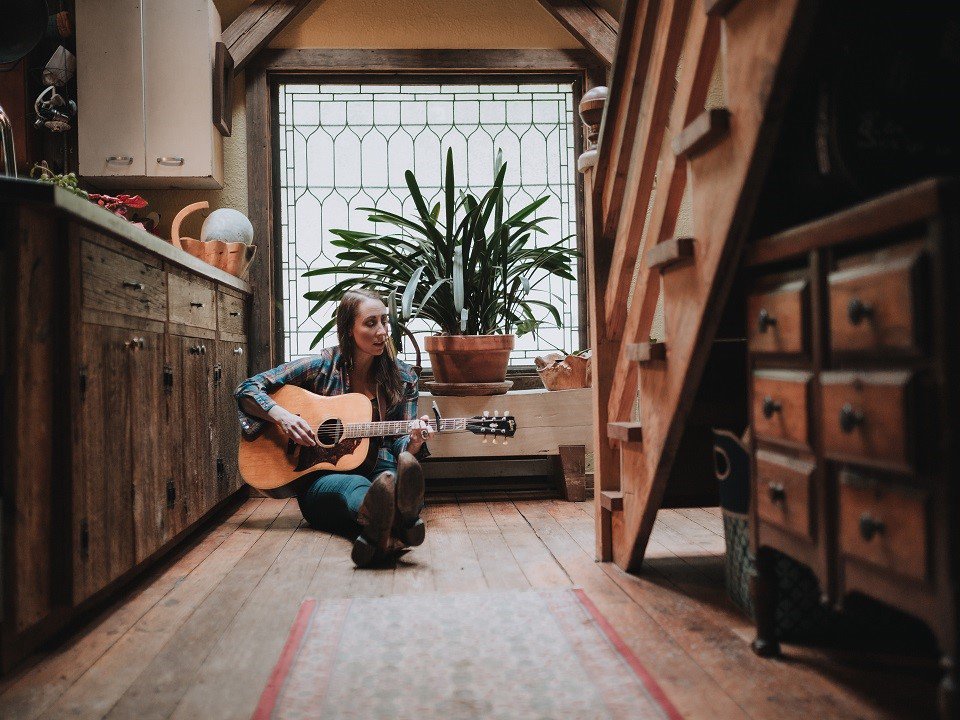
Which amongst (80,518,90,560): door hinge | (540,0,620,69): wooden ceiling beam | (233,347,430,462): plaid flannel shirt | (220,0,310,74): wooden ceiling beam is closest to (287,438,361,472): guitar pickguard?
(233,347,430,462): plaid flannel shirt

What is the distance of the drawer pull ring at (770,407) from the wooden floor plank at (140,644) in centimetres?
124

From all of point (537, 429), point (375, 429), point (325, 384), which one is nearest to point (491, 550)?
point (375, 429)

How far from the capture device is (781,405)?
4.32 ft

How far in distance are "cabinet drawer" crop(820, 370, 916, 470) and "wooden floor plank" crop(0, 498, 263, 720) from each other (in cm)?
135

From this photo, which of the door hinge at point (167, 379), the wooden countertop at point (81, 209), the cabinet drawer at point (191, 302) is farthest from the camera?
the cabinet drawer at point (191, 302)

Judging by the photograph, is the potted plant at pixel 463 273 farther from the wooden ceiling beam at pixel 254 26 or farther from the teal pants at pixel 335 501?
the wooden ceiling beam at pixel 254 26

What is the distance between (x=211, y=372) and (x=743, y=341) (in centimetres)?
188

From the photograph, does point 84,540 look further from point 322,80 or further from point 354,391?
point 322,80

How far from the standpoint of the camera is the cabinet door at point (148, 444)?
1998mm

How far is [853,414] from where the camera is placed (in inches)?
42.7

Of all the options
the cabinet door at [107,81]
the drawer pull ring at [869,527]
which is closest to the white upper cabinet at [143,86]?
the cabinet door at [107,81]

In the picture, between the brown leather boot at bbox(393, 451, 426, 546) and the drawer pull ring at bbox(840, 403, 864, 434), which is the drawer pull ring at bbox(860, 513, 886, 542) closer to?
the drawer pull ring at bbox(840, 403, 864, 434)

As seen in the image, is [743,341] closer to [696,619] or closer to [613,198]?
[613,198]

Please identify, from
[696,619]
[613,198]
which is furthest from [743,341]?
[696,619]
